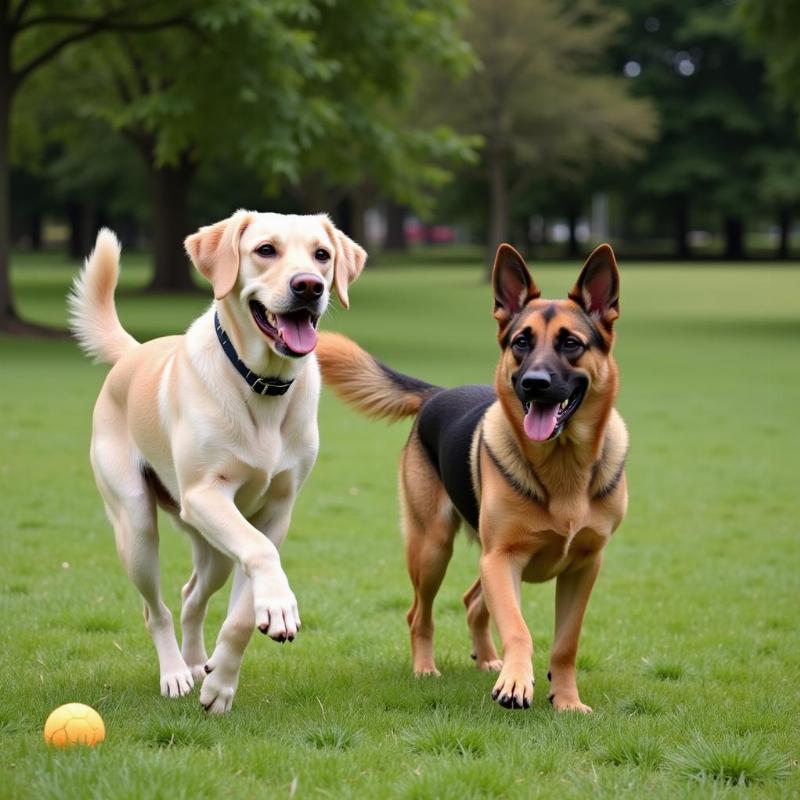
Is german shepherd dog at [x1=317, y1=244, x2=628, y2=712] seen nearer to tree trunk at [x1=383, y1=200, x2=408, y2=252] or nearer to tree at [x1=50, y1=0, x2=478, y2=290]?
tree at [x1=50, y1=0, x2=478, y2=290]

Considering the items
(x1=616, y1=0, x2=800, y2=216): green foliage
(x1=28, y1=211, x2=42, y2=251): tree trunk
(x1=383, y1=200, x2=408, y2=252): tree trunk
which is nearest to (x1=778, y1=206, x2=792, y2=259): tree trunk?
(x1=616, y1=0, x2=800, y2=216): green foliage

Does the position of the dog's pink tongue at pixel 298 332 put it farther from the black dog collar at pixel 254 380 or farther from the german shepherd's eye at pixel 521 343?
the german shepherd's eye at pixel 521 343

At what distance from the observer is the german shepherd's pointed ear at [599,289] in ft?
18.7

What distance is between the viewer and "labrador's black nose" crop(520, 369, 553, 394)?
5.38 m

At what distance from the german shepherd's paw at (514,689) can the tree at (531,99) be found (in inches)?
2051

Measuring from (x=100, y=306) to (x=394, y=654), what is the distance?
2.36 metres

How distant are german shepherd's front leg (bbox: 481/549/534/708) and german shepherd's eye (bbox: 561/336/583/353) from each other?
93 cm

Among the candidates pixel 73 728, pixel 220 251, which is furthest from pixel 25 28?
pixel 73 728

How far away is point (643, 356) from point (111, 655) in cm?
1974

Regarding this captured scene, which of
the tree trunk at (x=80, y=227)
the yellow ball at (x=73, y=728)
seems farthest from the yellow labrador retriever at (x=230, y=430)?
the tree trunk at (x=80, y=227)

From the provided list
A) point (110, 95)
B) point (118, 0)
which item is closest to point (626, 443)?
point (118, 0)

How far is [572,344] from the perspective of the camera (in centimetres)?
555

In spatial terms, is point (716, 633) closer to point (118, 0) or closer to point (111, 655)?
point (111, 655)

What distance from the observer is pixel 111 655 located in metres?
6.39
